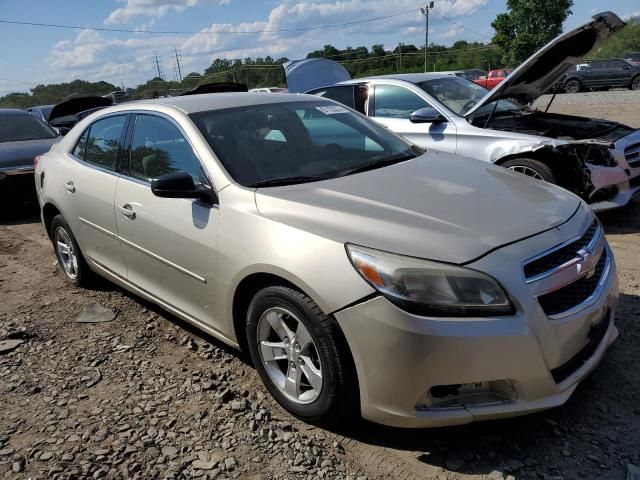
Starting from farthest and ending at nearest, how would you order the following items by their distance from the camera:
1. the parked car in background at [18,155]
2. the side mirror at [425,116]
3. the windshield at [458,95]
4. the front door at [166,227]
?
the parked car in background at [18,155], the windshield at [458,95], the side mirror at [425,116], the front door at [166,227]

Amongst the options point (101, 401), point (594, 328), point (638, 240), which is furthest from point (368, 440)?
point (638, 240)

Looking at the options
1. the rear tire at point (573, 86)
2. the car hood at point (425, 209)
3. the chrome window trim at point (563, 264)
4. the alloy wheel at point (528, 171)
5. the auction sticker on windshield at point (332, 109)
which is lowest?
the rear tire at point (573, 86)

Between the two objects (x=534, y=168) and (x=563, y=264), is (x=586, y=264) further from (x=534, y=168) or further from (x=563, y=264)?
(x=534, y=168)

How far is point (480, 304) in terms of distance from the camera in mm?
2143

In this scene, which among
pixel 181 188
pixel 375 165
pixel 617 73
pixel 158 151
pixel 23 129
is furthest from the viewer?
pixel 617 73

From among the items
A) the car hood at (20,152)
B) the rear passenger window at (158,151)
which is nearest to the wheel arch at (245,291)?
the rear passenger window at (158,151)

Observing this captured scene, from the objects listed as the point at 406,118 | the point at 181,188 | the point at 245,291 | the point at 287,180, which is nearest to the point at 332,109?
the point at 287,180

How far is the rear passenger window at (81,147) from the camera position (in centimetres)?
434

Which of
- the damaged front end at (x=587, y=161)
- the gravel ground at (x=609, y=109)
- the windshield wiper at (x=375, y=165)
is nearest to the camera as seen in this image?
the windshield wiper at (x=375, y=165)

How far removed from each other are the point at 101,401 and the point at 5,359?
1.04m

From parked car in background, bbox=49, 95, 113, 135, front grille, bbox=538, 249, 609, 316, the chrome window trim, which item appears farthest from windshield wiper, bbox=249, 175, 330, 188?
parked car in background, bbox=49, 95, 113, 135

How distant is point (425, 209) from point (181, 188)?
1274mm

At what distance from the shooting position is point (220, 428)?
2.71 metres

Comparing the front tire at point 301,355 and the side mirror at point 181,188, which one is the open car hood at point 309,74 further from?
the front tire at point 301,355
